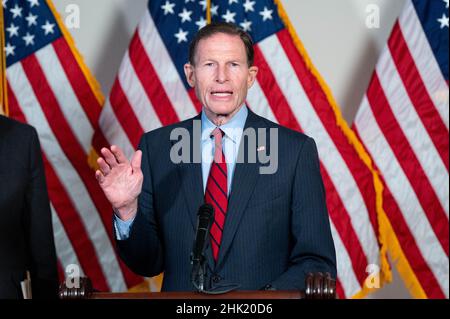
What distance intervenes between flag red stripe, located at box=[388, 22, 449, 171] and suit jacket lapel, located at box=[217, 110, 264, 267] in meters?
1.89

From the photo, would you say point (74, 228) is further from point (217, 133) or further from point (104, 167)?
point (104, 167)

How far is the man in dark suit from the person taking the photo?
2.24m

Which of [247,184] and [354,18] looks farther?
[354,18]

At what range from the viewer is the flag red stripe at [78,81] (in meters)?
4.18

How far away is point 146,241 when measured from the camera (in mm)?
2240

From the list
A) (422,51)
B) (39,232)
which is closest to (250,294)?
(39,232)

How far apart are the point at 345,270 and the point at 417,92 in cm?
94

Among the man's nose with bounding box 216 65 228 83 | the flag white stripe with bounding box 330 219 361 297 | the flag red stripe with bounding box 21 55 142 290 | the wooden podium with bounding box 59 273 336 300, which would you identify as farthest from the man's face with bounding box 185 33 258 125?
the flag red stripe with bounding box 21 55 142 290

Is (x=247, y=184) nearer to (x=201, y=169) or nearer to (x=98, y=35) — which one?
(x=201, y=169)

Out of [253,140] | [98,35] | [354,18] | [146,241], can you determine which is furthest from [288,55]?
[146,241]

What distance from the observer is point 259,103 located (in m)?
4.04
